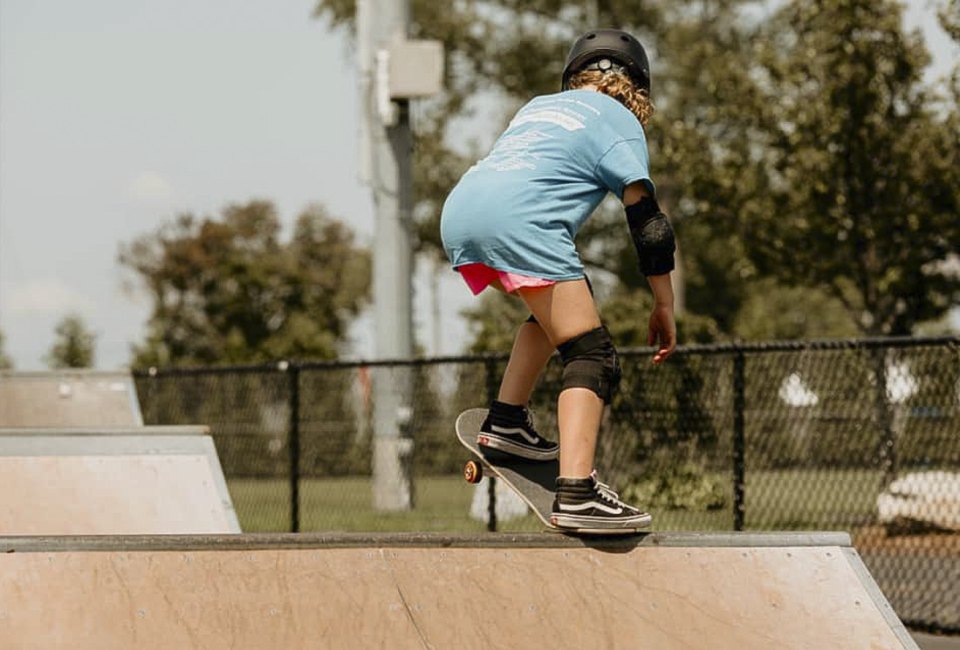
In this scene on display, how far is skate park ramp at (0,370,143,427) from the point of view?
989cm

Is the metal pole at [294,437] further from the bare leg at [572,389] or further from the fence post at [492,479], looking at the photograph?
the bare leg at [572,389]

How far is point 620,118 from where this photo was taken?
453cm

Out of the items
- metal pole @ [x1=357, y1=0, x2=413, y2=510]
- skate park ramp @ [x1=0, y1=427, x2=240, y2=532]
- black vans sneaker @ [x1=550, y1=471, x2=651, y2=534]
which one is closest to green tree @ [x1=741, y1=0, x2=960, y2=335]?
metal pole @ [x1=357, y1=0, x2=413, y2=510]

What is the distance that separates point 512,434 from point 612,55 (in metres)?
1.35

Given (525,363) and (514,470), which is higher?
(525,363)

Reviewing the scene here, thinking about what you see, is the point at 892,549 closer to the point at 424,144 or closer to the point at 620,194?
the point at 620,194

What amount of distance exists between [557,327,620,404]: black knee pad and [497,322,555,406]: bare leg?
350 mm

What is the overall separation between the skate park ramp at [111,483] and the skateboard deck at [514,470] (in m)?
1.39

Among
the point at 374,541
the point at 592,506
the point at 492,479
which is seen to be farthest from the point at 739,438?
the point at 374,541

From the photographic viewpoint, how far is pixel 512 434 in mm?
4898

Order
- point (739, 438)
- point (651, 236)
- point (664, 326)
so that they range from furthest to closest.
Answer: point (739, 438) → point (664, 326) → point (651, 236)

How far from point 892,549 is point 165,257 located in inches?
1762

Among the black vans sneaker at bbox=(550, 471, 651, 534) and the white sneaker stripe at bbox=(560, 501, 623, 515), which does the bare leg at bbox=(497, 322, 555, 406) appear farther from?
the white sneaker stripe at bbox=(560, 501, 623, 515)

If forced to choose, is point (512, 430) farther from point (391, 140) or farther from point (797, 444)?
point (391, 140)
